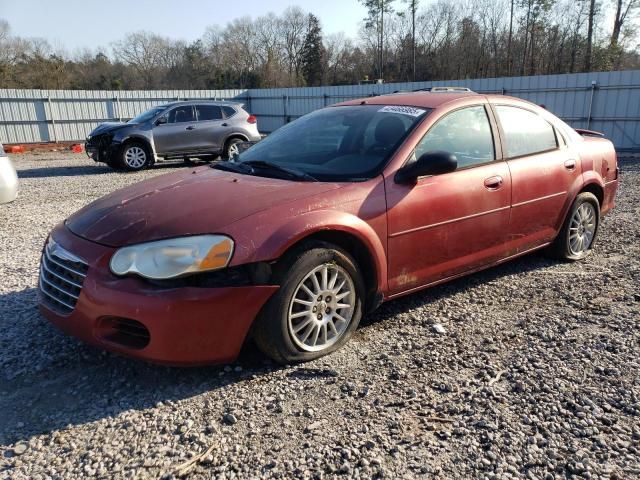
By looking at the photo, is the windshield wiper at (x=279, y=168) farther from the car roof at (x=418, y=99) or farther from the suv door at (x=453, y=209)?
the car roof at (x=418, y=99)

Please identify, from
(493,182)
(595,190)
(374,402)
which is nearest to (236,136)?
(595,190)

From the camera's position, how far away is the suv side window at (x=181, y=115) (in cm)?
1309

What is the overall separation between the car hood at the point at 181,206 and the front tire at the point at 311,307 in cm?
39

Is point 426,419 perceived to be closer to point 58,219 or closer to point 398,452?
point 398,452

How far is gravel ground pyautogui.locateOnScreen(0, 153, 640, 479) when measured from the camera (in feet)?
7.22

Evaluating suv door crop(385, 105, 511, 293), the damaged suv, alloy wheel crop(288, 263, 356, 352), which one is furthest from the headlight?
the damaged suv

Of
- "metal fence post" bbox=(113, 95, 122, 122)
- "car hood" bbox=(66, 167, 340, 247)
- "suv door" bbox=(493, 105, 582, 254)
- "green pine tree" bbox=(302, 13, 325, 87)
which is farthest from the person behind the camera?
"green pine tree" bbox=(302, 13, 325, 87)

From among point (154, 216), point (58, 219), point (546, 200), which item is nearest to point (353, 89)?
point (58, 219)

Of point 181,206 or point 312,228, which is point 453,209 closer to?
point 312,228

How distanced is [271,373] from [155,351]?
687mm

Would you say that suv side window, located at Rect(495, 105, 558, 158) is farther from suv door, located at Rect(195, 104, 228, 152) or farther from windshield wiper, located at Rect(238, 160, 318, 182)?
suv door, located at Rect(195, 104, 228, 152)

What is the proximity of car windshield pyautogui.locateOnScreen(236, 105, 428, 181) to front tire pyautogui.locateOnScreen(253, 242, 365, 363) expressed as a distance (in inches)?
24.7

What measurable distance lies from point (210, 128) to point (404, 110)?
34.5 feet

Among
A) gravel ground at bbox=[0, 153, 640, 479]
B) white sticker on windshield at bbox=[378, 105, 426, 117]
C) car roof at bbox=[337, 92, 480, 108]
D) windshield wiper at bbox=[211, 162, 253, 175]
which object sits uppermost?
car roof at bbox=[337, 92, 480, 108]
